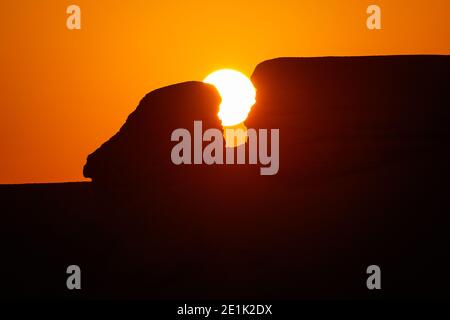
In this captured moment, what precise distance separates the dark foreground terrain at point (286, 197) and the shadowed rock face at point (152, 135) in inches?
0.9

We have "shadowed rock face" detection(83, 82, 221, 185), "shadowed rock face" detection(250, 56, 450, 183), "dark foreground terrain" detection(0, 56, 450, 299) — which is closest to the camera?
"dark foreground terrain" detection(0, 56, 450, 299)

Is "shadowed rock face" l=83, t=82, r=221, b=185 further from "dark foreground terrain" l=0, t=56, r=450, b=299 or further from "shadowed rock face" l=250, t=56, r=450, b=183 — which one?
"shadowed rock face" l=250, t=56, r=450, b=183

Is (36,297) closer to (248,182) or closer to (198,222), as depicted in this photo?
(198,222)

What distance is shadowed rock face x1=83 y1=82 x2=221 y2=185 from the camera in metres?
14.0

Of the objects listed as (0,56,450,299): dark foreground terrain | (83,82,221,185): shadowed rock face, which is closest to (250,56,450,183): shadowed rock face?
(0,56,450,299): dark foreground terrain

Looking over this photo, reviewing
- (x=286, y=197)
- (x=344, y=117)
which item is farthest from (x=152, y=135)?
(x=344, y=117)

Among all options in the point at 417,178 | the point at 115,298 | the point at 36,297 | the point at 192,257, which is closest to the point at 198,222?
the point at 192,257

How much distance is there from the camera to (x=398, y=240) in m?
12.9

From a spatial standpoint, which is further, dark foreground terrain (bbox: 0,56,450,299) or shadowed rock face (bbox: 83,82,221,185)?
shadowed rock face (bbox: 83,82,221,185)

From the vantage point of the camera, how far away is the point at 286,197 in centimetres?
1348

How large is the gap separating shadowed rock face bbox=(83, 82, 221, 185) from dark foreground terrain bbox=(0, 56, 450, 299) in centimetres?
2

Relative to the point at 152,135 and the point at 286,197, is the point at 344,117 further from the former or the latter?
the point at 152,135

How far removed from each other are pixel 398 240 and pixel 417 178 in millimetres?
1315

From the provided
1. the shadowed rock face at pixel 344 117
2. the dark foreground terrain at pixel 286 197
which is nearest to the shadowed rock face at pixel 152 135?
the dark foreground terrain at pixel 286 197
